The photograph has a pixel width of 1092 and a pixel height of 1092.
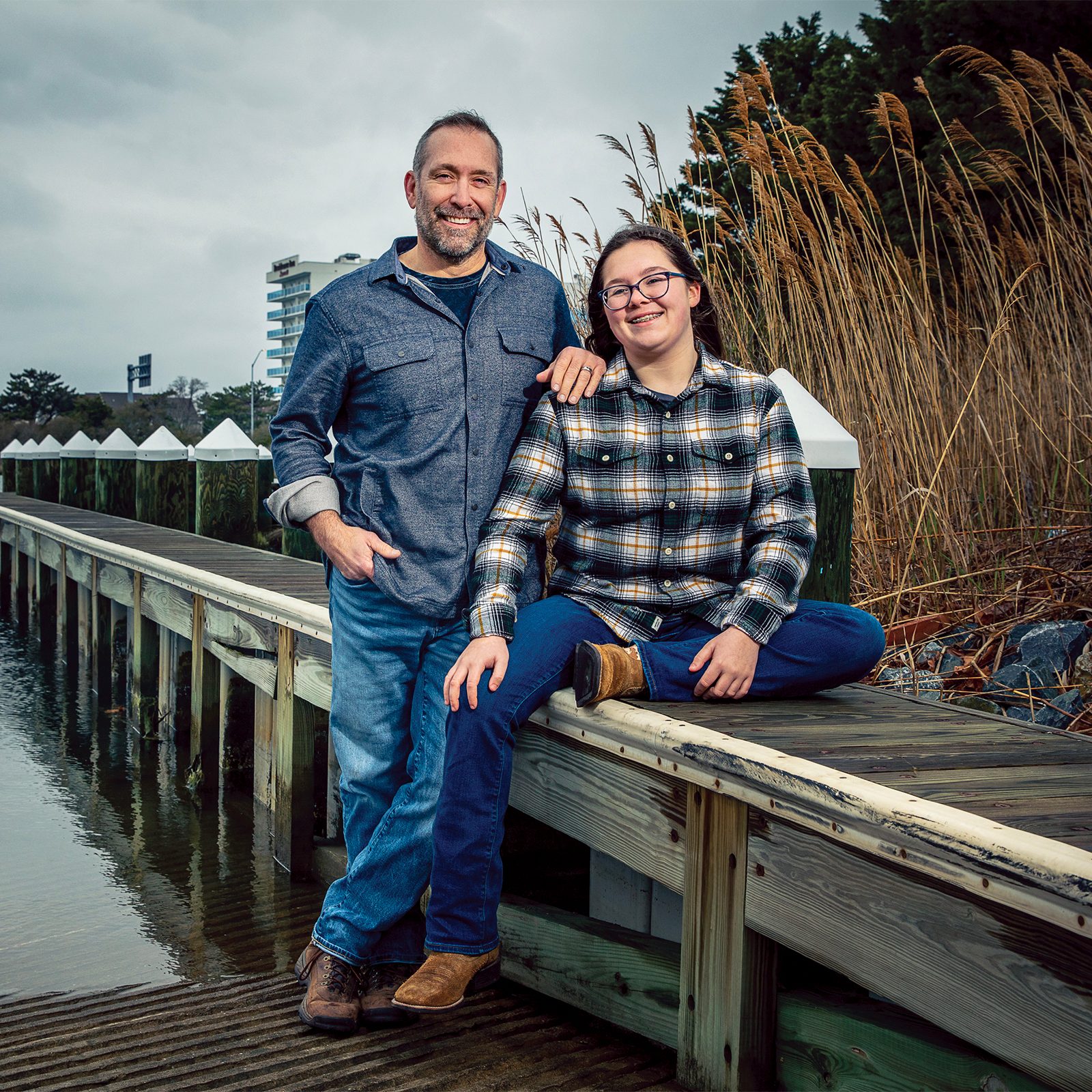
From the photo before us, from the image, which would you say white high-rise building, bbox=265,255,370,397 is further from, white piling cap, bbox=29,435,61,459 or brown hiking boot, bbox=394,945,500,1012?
brown hiking boot, bbox=394,945,500,1012

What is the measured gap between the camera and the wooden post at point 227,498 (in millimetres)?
9078

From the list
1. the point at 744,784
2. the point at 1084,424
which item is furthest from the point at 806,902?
the point at 1084,424

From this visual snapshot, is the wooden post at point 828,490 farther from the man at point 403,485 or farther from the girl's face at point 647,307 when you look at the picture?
the man at point 403,485

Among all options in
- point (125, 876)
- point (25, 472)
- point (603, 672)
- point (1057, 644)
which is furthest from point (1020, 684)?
point (25, 472)

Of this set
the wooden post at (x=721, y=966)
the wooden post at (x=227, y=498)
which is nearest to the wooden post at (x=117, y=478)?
the wooden post at (x=227, y=498)

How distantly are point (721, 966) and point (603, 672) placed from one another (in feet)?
1.96

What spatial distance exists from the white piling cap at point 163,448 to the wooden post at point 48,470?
17.5ft

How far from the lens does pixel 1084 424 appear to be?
13.1ft

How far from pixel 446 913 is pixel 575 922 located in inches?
16.6

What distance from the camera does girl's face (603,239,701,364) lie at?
2.66 metres

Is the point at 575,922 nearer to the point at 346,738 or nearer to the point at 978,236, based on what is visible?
the point at 346,738

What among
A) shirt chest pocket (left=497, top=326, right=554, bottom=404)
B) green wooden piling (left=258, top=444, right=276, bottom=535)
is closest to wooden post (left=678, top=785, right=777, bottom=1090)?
shirt chest pocket (left=497, top=326, right=554, bottom=404)

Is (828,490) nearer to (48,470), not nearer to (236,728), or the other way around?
(236,728)

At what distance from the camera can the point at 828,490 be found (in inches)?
119
